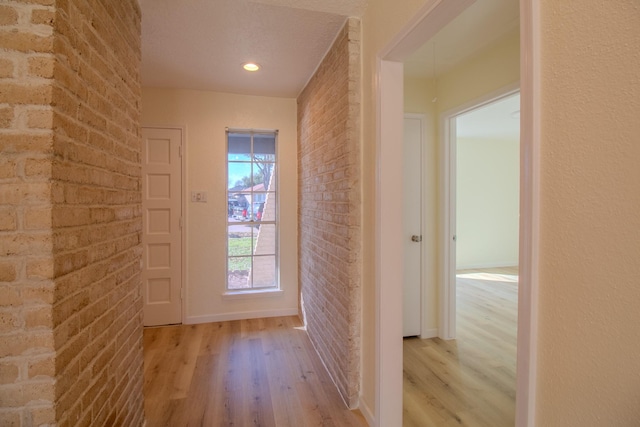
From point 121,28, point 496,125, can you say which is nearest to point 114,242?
point 121,28

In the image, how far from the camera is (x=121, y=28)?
4.73 feet

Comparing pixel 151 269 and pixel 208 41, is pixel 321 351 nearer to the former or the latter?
pixel 151 269

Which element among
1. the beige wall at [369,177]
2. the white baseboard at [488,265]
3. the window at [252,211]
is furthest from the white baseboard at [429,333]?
the white baseboard at [488,265]

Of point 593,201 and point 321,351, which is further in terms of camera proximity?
point 321,351

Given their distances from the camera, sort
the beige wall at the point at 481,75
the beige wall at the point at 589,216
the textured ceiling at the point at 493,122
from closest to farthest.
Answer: the beige wall at the point at 589,216 → the beige wall at the point at 481,75 → the textured ceiling at the point at 493,122

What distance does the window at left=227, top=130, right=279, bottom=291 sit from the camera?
338cm

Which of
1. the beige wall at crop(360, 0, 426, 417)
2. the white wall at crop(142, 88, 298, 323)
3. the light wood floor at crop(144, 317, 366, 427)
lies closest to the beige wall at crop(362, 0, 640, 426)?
the beige wall at crop(360, 0, 426, 417)

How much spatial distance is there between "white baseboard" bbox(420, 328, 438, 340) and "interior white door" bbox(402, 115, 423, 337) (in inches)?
2.7

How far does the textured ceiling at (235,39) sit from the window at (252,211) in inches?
26.6

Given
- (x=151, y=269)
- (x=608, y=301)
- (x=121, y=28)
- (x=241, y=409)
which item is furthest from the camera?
(x=151, y=269)

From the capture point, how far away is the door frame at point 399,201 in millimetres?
767

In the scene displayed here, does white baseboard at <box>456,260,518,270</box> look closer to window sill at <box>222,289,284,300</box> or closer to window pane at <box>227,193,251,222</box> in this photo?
window sill at <box>222,289,284,300</box>

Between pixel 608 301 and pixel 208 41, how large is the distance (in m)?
2.54

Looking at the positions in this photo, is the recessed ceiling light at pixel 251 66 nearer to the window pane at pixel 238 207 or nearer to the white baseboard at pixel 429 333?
the window pane at pixel 238 207
